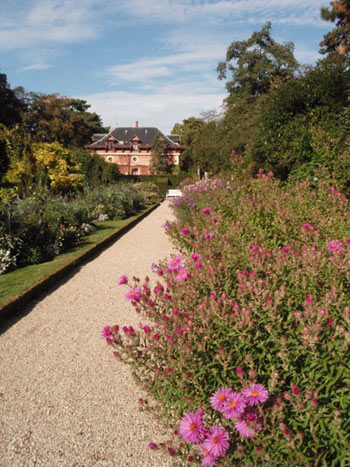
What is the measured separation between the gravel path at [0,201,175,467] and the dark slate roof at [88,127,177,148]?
47.2 metres

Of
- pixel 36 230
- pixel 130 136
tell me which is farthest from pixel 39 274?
pixel 130 136

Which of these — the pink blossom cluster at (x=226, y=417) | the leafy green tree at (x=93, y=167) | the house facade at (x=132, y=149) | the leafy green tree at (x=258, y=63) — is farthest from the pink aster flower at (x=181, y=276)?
the house facade at (x=132, y=149)

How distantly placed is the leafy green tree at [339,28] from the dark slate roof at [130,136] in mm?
28653

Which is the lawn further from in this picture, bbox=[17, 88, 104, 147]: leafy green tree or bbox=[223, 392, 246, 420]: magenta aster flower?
bbox=[17, 88, 104, 147]: leafy green tree

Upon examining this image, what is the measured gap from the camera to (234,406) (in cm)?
129

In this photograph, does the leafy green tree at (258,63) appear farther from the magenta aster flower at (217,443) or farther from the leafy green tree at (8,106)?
the magenta aster flower at (217,443)

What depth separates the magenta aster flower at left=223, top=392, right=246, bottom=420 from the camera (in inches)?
50.0

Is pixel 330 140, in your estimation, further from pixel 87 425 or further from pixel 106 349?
pixel 87 425

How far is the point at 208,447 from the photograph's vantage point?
4.23 ft

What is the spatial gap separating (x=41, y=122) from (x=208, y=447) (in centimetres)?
3925

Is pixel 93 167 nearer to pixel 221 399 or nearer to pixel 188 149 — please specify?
pixel 221 399

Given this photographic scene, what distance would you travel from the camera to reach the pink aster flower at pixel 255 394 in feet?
4.26

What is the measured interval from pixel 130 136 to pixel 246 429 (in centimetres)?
5250

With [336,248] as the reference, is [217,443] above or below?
below
